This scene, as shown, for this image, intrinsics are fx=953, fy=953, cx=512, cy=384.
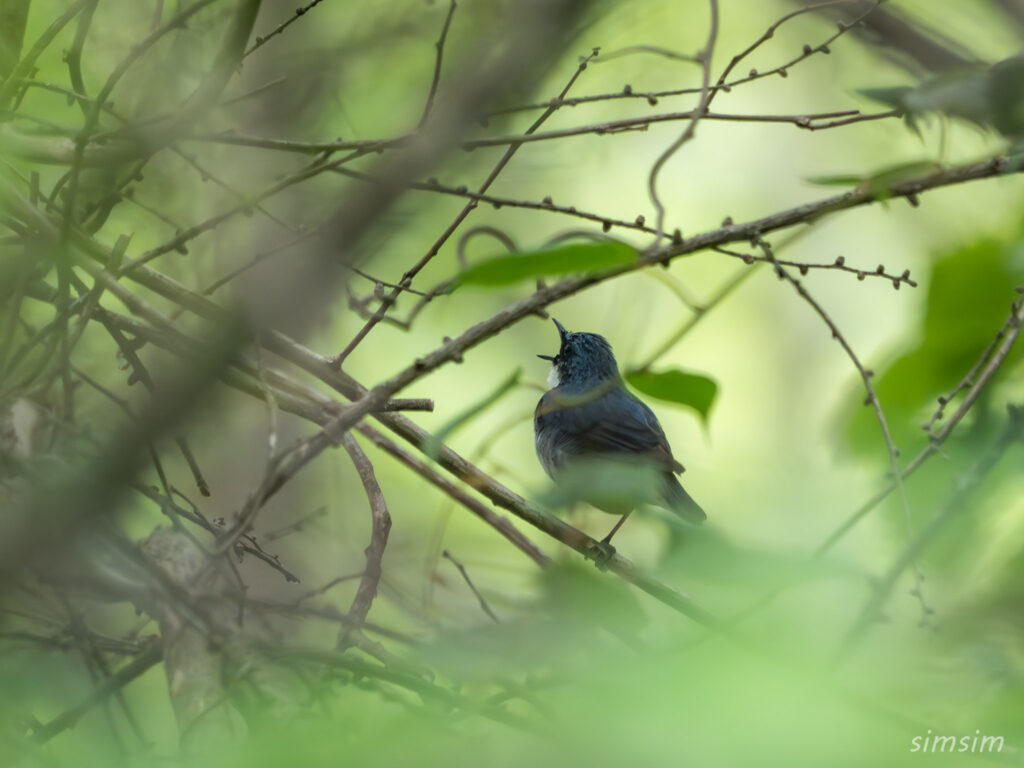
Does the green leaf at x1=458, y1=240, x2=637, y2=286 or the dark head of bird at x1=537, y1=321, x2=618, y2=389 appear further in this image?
the dark head of bird at x1=537, y1=321, x2=618, y2=389

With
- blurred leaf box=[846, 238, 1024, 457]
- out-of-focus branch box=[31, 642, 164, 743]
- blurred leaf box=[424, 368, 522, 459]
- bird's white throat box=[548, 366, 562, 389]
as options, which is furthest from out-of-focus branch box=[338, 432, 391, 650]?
bird's white throat box=[548, 366, 562, 389]

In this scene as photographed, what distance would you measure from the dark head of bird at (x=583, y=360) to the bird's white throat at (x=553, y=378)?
44 millimetres

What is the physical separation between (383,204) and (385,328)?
223 inches

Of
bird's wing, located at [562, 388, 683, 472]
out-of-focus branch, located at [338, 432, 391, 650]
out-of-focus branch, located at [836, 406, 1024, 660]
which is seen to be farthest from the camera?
bird's wing, located at [562, 388, 683, 472]

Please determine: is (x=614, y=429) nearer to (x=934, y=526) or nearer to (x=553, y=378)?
(x=553, y=378)

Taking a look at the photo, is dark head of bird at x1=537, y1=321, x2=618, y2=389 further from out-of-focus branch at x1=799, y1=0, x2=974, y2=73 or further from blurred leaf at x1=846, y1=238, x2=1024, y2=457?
blurred leaf at x1=846, y1=238, x2=1024, y2=457

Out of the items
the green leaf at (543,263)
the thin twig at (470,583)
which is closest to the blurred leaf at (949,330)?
the thin twig at (470,583)

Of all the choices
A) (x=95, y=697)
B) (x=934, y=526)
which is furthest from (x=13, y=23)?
(x=934, y=526)

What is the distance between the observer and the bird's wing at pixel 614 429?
142 inches

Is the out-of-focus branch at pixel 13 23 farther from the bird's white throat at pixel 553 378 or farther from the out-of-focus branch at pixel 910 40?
the bird's white throat at pixel 553 378

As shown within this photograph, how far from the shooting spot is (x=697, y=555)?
0.71 meters

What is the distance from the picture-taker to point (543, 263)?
91 cm

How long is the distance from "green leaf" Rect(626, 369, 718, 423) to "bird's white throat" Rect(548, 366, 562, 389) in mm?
3396

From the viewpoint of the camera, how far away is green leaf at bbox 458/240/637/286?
88 centimetres
